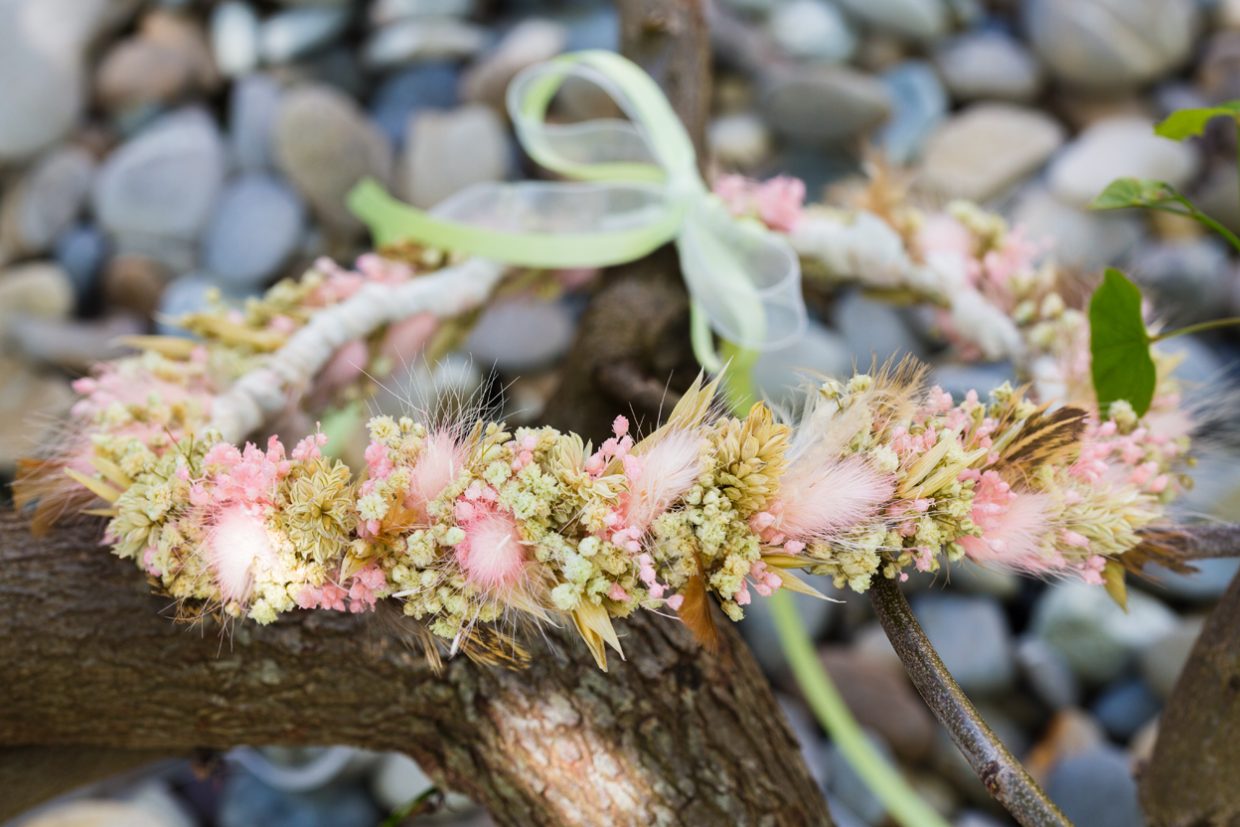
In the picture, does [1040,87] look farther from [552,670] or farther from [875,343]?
[552,670]

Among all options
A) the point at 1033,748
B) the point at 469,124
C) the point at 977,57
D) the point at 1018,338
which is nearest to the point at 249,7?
the point at 469,124

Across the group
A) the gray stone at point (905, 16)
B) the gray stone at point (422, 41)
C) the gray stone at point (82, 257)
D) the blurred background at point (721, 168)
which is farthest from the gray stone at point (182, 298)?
the gray stone at point (905, 16)

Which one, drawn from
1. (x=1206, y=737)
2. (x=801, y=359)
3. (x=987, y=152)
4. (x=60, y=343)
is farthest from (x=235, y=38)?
(x=1206, y=737)

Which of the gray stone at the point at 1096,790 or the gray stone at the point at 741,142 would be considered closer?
the gray stone at the point at 1096,790

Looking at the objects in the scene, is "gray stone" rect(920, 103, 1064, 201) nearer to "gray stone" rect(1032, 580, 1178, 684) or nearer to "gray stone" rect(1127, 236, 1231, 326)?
"gray stone" rect(1127, 236, 1231, 326)

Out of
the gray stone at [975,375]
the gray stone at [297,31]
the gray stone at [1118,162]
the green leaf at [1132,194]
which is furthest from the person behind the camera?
the gray stone at [297,31]

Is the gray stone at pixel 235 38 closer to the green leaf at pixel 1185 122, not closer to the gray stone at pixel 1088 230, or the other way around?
the gray stone at pixel 1088 230

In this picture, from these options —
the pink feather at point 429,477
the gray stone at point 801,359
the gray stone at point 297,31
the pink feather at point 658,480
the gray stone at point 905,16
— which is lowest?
the gray stone at point 801,359
